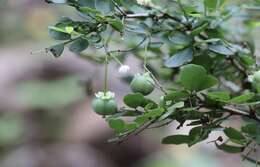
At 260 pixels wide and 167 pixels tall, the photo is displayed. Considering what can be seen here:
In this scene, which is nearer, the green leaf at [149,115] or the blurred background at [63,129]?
the green leaf at [149,115]

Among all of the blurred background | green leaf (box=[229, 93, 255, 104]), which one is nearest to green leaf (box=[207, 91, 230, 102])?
green leaf (box=[229, 93, 255, 104])

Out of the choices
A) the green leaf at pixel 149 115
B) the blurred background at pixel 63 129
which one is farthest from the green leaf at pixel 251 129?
the blurred background at pixel 63 129

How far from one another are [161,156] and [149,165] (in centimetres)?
8

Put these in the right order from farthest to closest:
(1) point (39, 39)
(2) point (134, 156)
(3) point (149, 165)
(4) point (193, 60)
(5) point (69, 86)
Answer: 1. (1) point (39, 39)
2. (5) point (69, 86)
3. (2) point (134, 156)
4. (3) point (149, 165)
5. (4) point (193, 60)

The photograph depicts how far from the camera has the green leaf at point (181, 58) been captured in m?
0.61

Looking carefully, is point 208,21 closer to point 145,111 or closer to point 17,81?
point 145,111

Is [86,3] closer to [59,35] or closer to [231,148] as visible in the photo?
[59,35]

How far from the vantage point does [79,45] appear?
0.55 metres

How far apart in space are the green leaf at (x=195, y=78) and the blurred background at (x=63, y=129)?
2.05 metres

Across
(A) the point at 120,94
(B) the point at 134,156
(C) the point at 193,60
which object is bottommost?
(B) the point at 134,156

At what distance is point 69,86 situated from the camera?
3197mm

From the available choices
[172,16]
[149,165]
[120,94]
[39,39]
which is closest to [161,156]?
[149,165]

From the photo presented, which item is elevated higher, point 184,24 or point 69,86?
point 184,24

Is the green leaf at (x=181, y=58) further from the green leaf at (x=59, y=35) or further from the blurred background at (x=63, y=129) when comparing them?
the blurred background at (x=63, y=129)
